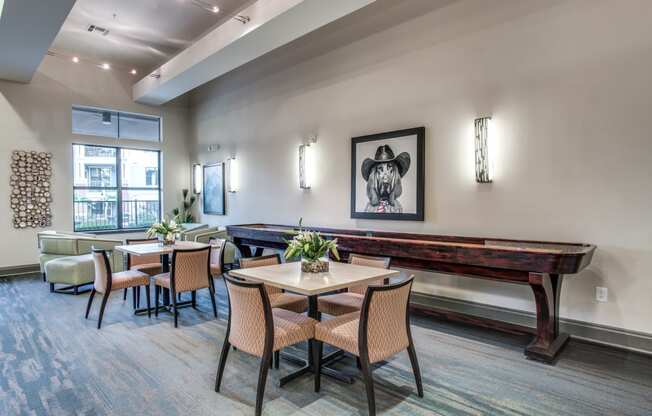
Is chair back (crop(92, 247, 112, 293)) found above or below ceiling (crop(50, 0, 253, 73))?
below

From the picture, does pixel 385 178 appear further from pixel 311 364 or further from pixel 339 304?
pixel 311 364

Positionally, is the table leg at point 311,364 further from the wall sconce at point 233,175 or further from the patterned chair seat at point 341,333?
the wall sconce at point 233,175

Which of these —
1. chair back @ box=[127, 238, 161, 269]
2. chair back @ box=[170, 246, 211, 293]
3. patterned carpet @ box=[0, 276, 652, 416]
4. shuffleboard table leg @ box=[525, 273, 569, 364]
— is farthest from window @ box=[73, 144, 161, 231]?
shuffleboard table leg @ box=[525, 273, 569, 364]

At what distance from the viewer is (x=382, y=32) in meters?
5.09

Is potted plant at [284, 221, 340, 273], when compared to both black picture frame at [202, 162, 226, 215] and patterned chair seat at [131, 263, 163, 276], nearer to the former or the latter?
patterned chair seat at [131, 263, 163, 276]

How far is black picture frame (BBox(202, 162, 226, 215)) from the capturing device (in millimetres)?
8203

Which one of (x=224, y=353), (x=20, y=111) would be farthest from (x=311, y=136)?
(x=20, y=111)

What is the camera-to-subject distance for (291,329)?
264 centimetres

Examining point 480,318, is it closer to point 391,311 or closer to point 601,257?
point 601,257

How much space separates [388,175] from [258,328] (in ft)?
10.1

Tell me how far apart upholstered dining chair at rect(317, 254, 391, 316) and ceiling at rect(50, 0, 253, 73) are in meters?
3.91

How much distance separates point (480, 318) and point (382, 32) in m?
3.75

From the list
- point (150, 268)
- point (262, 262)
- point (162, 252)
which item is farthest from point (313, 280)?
point (150, 268)

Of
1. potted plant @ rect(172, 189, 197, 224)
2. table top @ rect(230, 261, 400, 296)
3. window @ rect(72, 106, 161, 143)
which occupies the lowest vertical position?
table top @ rect(230, 261, 400, 296)
